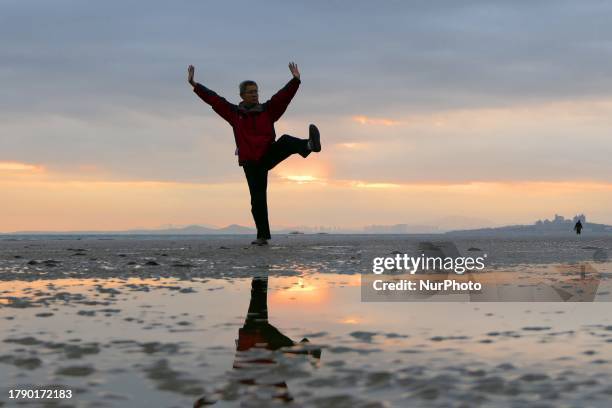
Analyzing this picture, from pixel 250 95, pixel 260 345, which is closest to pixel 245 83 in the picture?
pixel 250 95

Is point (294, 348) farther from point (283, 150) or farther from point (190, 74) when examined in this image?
point (190, 74)

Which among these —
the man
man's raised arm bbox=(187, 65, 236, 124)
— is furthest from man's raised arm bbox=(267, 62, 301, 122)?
man's raised arm bbox=(187, 65, 236, 124)

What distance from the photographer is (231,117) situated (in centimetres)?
1239

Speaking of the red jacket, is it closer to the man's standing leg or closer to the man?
the man

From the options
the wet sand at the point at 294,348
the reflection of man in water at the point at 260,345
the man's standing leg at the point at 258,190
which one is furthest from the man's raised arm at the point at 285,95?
the reflection of man in water at the point at 260,345

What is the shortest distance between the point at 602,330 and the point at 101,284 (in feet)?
14.1

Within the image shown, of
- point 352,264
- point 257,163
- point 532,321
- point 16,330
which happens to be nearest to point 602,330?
point 532,321

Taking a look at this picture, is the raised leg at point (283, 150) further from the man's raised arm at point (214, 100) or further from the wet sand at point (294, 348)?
the wet sand at point (294, 348)

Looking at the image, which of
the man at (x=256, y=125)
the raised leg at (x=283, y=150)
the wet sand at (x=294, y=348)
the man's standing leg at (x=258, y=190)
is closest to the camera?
the wet sand at (x=294, y=348)

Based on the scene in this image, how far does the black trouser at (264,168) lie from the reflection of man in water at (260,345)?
728 centimetres

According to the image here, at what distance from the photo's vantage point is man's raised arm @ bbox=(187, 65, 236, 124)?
40.4 feet

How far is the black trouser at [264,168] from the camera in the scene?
12109 millimetres

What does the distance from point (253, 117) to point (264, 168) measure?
0.92 m

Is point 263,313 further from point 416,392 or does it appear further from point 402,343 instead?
point 416,392
